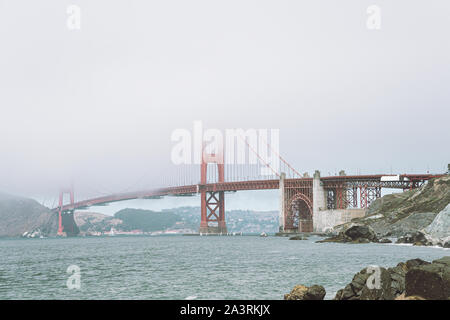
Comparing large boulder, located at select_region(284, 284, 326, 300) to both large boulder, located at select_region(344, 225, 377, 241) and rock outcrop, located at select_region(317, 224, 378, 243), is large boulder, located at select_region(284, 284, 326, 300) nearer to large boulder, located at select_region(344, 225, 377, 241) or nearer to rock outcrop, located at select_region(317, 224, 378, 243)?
rock outcrop, located at select_region(317, 224, 378, 243)

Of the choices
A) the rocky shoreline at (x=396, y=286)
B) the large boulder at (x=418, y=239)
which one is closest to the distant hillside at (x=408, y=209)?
the large boulder at (x=418, y=239)

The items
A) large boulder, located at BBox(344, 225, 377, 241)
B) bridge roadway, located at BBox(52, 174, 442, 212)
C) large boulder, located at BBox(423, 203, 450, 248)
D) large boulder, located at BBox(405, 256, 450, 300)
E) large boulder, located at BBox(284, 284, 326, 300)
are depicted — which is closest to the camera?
large boulder, located at BBox(405, 256, 450, 300)

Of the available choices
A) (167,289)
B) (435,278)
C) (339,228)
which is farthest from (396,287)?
(339,228)

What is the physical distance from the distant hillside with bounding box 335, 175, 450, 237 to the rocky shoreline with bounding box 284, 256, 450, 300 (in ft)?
220

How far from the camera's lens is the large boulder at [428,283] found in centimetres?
1720

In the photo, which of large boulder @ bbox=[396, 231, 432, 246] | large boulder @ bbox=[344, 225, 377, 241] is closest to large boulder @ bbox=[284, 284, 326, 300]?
large boulder @ bbox=[396, 231, 432, 246]

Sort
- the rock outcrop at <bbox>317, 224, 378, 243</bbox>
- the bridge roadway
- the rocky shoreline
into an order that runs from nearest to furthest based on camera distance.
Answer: the rocky shoreline → the rock outcrop at <bbox>317, 224, 378, 243</bbox> → the bridge roadway

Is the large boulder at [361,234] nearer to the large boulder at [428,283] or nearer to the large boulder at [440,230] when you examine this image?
the large boulder at [440,230]

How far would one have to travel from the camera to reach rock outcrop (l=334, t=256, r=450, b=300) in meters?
17.3

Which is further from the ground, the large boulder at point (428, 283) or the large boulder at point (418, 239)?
the large boulder at point (428, 283)

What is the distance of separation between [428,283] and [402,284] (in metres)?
3.70

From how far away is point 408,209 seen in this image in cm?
9375
